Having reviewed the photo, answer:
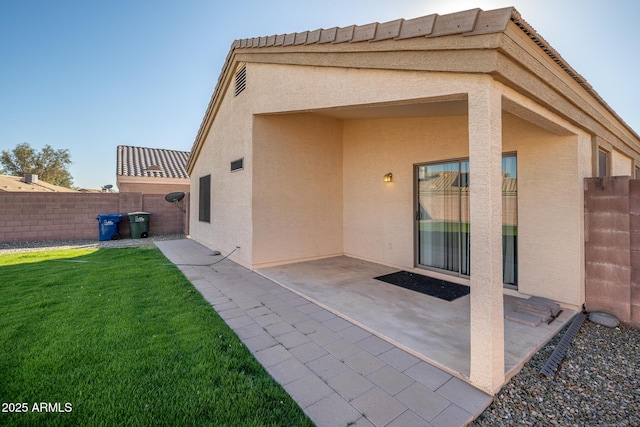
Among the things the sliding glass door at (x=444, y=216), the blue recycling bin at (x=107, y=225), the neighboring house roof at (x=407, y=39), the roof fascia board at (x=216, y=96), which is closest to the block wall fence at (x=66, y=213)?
the blue recycling bin at (x=107, y=225)

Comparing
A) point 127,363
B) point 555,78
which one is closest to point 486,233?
point 555,78

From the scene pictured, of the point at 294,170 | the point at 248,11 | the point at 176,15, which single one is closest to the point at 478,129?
the point at 294,170

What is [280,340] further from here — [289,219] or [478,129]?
[289,219]

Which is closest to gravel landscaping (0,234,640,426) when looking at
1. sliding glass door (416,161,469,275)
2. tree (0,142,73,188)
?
sliding glass door (416,161,469,275)

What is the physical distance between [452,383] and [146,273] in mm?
6848

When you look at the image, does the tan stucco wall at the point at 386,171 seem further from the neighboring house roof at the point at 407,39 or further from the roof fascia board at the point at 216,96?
the roof fascia board at the point at 216,96

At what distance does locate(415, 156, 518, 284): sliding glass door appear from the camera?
5258 millimetres

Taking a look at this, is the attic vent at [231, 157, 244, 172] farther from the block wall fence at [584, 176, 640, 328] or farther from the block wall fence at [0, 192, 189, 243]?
the block wall fence at [0, 192, 189, 243]

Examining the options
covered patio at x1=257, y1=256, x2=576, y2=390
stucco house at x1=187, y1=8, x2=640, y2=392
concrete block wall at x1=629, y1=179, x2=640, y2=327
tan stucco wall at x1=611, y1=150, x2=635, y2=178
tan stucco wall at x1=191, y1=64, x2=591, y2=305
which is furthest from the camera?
→ tan stucco wall at x1=611, y1=150, x2=635, y2=178

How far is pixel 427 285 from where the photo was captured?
18.7 feet

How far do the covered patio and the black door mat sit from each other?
0.67 ft

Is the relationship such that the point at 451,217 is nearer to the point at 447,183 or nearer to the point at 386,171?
the point at 447,183

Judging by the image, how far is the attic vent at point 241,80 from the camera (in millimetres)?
7668

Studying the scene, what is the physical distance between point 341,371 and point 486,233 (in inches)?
77.3
